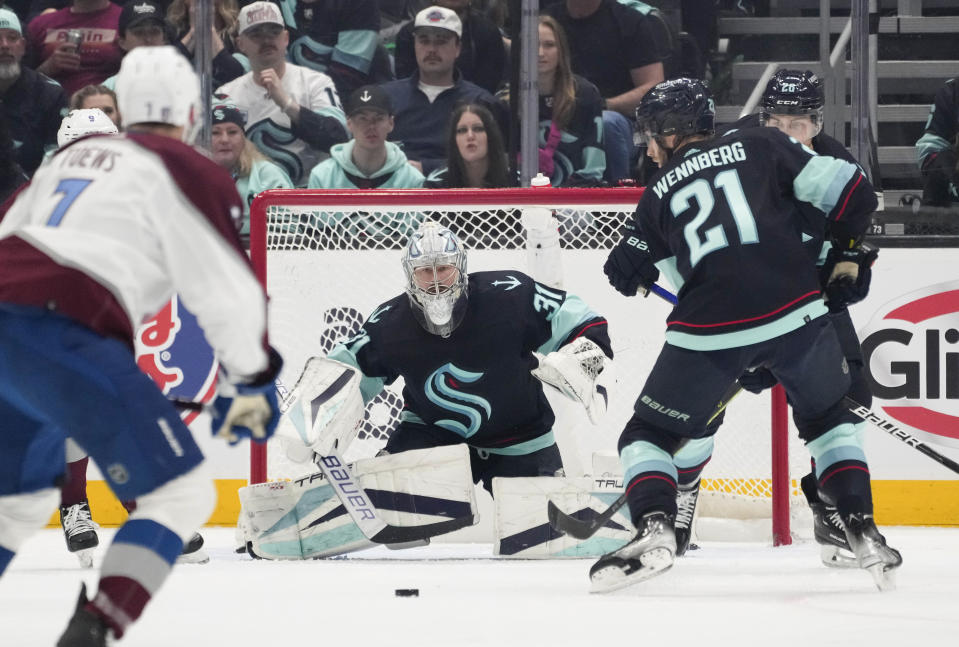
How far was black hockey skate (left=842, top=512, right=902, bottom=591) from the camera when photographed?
3018 mm

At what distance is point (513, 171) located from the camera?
183 inches

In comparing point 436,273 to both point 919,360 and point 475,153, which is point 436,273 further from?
Result: point 919,360

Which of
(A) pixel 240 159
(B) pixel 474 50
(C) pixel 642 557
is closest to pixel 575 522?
(C) pixel 642 557

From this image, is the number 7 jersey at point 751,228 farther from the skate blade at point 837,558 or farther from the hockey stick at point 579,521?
the skate blade at point 837,558

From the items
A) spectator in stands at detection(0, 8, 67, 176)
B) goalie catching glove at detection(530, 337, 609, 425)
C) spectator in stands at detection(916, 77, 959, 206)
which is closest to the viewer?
goalie catching glove at detection(530, 337, 609, 425)

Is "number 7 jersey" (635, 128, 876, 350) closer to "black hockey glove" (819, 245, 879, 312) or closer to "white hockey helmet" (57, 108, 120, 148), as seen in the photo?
"black hockey glove" (819, 245, 879, 312)

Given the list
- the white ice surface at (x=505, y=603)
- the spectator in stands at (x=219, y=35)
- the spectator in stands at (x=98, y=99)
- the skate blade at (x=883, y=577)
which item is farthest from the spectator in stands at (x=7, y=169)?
the skate blade at (x=883, y=577)

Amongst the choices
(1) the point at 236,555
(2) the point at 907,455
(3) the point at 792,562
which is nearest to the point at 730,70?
(2) the point at 907,455

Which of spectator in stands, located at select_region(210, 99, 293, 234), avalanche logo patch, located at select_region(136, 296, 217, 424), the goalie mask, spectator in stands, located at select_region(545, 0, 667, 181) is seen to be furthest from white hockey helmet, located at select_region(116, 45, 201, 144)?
spectator in stands, located at select_region(545, 0, 667, 181)

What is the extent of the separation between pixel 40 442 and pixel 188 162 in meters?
0.50

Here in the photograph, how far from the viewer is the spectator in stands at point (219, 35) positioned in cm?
505

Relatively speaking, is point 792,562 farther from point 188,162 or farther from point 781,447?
point 188,162

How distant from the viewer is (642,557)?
295 centimetres

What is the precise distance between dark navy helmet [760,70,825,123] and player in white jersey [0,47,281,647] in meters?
1.89
